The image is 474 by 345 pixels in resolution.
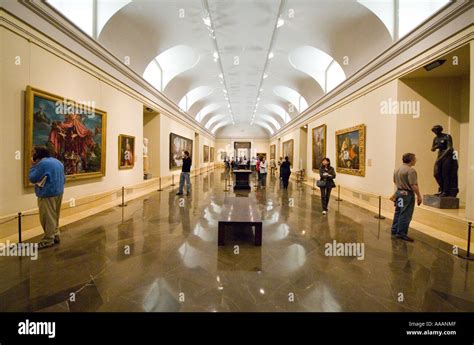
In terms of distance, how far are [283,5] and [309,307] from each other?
9.60 metres

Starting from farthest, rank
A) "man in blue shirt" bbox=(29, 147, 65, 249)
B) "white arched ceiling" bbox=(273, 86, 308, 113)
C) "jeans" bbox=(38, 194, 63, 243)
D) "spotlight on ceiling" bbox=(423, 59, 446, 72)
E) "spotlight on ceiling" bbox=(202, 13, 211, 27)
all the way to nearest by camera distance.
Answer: "white arched ceiling" bbox=(273, 86, 308, 113), "spotlight on ceiling" bbox=(202, 13, 211, 27), "spotlight on ceiling" bbox=(423, 59, 446, 72), "jeans" bbox=(38, 194, 63, 243), "man in blue shirt" bbox=(29, 147, 65, 249)

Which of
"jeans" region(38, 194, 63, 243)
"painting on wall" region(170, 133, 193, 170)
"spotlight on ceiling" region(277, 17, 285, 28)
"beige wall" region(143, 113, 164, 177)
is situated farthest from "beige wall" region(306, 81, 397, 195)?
"painting on wall" region(170, 133, 193, 170)

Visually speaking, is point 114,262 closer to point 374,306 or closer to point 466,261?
point 374,306

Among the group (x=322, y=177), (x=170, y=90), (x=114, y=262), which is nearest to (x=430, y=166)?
(x=322, y=177)

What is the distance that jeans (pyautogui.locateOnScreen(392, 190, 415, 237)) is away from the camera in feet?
16.8

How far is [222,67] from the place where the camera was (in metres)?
14.3

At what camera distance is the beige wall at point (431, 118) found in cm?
729

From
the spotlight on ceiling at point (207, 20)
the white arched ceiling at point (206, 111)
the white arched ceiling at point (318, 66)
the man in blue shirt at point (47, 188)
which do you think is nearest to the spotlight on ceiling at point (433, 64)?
the white arched ceiling at point (318, 66)

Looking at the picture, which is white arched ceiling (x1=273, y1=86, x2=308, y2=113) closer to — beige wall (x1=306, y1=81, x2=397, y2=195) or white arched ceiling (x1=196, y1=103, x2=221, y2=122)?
white arched ceiling (x1=196, y1=103, x2=221, y2=122)

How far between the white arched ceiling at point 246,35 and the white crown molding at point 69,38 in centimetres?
46

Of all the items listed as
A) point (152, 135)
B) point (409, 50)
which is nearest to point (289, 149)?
point (152, 135)

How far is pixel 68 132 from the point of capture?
20.8 feet

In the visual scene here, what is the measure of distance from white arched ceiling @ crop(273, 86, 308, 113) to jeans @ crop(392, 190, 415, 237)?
15.1 m

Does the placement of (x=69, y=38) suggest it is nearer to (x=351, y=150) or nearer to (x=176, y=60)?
(x=176, y=60)
